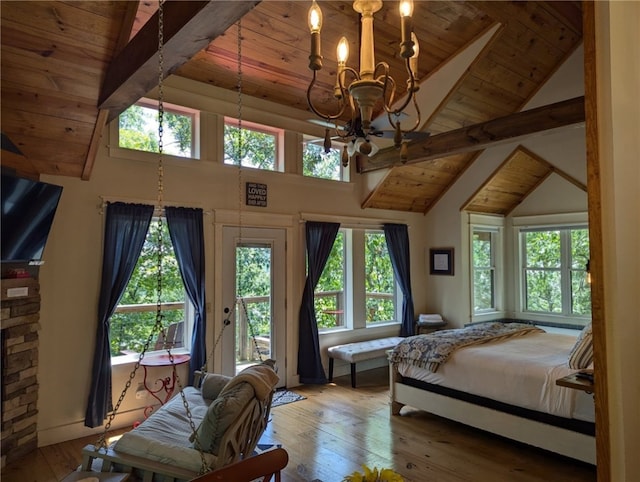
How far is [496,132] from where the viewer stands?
4.26 m

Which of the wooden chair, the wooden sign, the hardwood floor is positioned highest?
the wooden sign

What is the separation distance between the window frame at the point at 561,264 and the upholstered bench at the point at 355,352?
2628mm

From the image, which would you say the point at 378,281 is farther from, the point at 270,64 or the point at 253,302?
the point at 270,64

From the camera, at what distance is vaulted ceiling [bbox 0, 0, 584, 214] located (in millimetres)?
2541

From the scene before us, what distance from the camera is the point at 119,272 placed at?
3.84 m

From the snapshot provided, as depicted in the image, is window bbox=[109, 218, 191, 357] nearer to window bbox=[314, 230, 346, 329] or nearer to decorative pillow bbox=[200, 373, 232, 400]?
decorative pillow bbox=[200, 373, 232, 400]

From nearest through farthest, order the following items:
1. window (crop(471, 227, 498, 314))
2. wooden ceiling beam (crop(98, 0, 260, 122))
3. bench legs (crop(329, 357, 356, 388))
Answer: wooden ceiling beam (crop(98, 0, 260, 122))
bench legs (crop(329, 357, 356, 388))
window (crop(471, 227, 498, 314))

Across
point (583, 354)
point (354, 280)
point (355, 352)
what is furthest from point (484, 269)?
point (583, 354)

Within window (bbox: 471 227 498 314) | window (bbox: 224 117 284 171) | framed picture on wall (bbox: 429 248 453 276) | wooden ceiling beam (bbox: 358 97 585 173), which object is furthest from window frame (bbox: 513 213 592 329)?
window (bbox: 224 117 284 171)

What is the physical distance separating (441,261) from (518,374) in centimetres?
339

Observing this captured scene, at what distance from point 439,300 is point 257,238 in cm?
331

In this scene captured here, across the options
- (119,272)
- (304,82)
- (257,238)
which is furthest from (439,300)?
(119,272)

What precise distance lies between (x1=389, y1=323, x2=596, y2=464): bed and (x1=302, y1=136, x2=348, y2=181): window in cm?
245

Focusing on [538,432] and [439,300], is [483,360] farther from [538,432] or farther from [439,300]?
[439,300]
